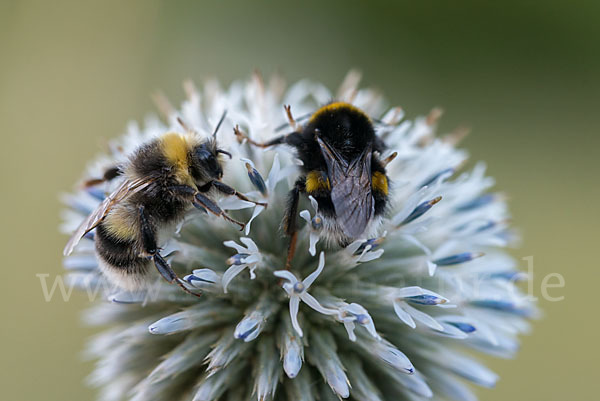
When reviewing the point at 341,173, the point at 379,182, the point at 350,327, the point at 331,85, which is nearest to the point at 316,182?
the point at 341,173

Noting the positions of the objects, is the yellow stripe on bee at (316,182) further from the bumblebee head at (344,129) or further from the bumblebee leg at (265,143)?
the bumblebee leg at (265,143)

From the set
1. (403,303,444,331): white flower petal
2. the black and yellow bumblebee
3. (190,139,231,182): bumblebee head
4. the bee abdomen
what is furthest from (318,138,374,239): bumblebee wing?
the bee abdomen

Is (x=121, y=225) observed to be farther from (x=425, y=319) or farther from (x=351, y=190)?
(x=425, y=319)

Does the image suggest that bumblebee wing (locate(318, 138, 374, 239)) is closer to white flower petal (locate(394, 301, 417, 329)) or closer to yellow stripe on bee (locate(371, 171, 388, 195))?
yellow stripe on bee (locate(371, 171, 388, 195))

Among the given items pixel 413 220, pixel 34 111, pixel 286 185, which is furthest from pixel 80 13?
pixel 413 220

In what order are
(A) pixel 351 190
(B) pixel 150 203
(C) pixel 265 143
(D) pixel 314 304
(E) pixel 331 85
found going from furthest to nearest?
1. (E) pixel 331 85
2. (C) pixel 265 143
3. (D) pixel 314 304
4. (B) pixel 150 203
5. (A) pixel 351 190

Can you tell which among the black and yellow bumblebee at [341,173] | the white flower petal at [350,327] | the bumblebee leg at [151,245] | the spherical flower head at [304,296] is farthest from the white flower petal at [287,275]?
→ the bumblebee leg at [151,245]

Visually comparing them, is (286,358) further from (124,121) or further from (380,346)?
(124,121)
